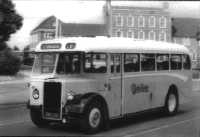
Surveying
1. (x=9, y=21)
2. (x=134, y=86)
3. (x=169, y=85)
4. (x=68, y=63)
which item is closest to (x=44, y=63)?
(x=68, y=63)

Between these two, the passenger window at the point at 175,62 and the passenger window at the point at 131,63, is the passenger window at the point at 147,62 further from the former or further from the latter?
the passenger window at the point at 175,62

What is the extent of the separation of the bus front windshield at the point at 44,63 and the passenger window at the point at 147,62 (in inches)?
113

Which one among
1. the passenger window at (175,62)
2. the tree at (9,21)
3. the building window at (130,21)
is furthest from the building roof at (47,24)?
the passenger window at (175,62)

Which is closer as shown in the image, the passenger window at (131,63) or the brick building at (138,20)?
the passenger window at (131,63)

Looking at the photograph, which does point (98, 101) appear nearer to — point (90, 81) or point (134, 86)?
point (90, 81)

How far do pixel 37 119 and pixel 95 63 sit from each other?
2076 mm

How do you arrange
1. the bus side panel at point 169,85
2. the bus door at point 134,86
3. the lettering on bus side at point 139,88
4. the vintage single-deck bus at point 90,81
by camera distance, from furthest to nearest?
the bus side panel at point 169,85
the lettering on bus side at point 139,88
the bus door at point 134,86
the vintage single-deck bus at point 90,81

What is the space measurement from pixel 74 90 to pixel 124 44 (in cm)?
235

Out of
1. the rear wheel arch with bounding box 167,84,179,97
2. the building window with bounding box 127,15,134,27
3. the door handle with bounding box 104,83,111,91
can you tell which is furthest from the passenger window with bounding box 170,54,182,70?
the building window with bounding box 127,15,134,27

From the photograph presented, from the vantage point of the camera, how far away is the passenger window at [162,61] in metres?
14.6

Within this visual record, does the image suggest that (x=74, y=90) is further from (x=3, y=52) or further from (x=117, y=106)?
(x=3, y=52)

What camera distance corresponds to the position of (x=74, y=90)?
37.3ft

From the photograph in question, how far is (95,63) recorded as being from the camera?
12.0 metres

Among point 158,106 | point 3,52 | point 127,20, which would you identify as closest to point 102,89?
point 158,106
